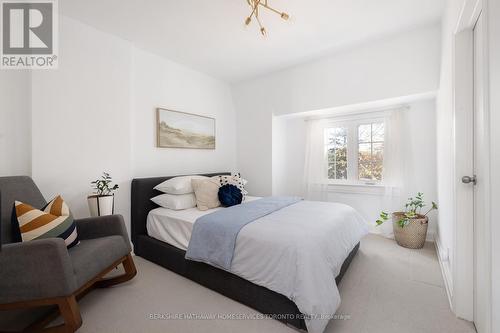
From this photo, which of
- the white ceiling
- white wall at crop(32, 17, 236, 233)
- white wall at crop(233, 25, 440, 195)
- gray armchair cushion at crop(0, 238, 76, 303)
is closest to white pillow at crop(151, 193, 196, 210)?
white wall at crop(32, 17, 236, 233)

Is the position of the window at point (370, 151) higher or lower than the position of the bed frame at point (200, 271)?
higher

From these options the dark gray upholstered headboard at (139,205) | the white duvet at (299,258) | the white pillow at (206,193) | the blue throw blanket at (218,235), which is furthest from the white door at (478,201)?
the dark gray upholstered headboard at (139,205)

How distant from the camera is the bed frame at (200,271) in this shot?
1.55 m

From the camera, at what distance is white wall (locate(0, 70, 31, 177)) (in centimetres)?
204

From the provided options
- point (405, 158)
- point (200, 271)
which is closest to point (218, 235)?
point (200, 271)

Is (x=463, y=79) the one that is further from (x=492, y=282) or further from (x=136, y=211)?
(x=136, y=211)

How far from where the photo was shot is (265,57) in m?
3.21

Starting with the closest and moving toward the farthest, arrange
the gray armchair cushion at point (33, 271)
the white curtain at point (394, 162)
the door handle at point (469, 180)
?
the gray armchair cushion at point (33, 271) < the door handle at point (469, 180) < the white curtain at point (394, 162)

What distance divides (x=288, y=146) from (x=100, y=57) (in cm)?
302

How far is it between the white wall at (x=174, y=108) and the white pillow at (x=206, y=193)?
73 cm

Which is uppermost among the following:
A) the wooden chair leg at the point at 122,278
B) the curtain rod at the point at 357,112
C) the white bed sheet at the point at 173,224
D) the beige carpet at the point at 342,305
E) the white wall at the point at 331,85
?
the white wall at the point at 331,85

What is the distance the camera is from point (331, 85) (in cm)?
321

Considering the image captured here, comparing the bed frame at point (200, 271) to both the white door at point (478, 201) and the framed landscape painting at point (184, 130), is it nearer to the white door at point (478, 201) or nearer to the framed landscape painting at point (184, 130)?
the framed landscape painting at point (184, 130)

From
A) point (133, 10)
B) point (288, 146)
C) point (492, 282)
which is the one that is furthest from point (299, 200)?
point (133, 10)
